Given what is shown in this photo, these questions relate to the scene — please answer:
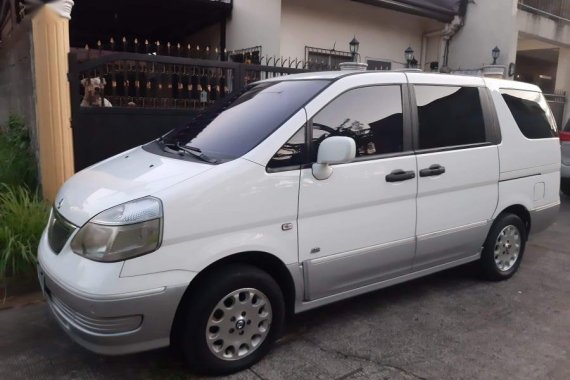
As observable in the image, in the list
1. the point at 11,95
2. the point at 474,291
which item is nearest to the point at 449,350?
the point at 474,291

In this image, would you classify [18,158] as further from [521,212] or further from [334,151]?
[521,212]

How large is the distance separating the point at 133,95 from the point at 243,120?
9.20 feet

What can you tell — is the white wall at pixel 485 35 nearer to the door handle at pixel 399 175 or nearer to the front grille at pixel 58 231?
the door handle at pixel 399 175

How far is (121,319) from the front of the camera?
2.64m

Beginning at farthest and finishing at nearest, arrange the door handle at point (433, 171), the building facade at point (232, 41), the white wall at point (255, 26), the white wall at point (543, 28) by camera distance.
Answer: the white wall at point (543, 28) → the white wall at point (255, 26) → the building facade at point (232, 41) → the door handle at point (433, 171)

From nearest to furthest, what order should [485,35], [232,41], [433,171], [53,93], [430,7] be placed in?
[433,171] < [53,93] < [430,7] < [232,41] < [485,35]

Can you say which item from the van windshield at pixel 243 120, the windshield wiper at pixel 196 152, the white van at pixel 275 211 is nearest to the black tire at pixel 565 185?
the white van at pixel 275 211

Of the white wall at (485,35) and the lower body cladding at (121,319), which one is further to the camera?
the white wall at (485,35)

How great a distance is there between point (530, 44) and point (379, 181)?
12.5 meters

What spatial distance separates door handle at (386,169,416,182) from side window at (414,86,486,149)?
282 millimetres

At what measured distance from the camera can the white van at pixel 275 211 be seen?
271cm

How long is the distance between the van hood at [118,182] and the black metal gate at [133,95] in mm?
2186

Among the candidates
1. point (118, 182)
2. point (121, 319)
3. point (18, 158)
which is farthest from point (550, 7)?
point (121, 319)

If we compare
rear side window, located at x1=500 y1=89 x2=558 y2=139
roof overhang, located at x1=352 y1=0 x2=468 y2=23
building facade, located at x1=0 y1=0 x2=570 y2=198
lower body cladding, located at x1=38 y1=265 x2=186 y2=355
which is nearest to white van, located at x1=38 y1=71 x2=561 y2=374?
lower body cladding, located at x1=38 y1=265 x2=186 y2=355
